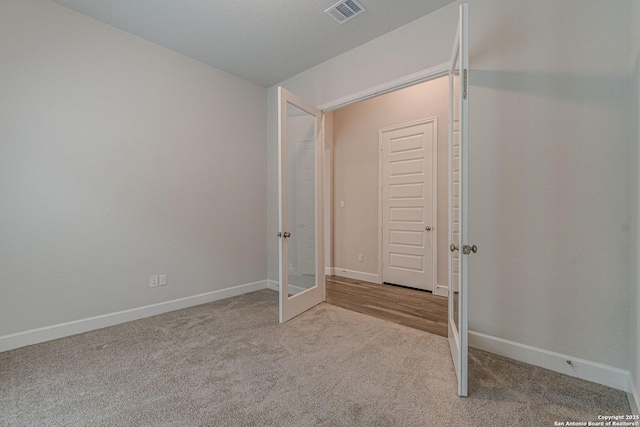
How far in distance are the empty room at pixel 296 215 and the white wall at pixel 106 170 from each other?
2cm

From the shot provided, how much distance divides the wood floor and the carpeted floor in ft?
1.06

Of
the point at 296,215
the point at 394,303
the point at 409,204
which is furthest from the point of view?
the point at 409,204

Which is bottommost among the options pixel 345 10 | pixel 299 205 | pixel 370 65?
pixel 299 205

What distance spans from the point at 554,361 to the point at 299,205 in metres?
2.52

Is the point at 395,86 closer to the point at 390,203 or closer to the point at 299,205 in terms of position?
the point at 299,205

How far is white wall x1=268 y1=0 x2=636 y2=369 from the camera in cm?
176

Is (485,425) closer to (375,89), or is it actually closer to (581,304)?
(581,304)

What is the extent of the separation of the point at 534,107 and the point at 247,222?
3.34 metres

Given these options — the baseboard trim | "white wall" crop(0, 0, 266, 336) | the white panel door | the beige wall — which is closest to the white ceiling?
"white wall" crop(0, 0, 266, 336)

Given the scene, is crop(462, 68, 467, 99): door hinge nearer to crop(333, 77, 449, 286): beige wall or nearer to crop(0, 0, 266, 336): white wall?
crop(333, 77, 449, 286): beige wall

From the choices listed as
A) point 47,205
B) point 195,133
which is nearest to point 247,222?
point 195,133

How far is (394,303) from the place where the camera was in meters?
3.49

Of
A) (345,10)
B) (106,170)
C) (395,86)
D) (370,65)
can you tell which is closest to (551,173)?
(395,86)

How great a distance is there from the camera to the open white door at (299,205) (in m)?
2.86
